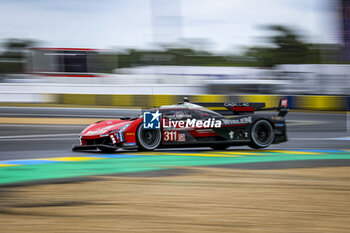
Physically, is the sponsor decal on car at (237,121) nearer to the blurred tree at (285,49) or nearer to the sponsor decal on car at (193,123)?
the sponsor decal on car at (193,123)

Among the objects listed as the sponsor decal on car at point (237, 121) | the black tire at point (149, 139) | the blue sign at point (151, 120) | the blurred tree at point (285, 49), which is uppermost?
the blurred tree at point (285, 49)

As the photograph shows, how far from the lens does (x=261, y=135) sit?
402 inches

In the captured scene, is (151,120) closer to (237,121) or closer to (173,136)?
(173,136)

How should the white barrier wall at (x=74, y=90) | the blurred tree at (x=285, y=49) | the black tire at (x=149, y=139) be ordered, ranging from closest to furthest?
the black tire at (x=149, y=139) < the white barrier wall at (x=74, y=90) < the blurred tree at (x=285, y=49)

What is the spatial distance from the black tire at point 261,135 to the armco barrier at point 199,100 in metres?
11.2

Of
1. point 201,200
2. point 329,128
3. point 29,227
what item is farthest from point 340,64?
point 29,227

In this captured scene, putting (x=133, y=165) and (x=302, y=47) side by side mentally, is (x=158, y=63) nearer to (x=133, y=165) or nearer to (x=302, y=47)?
(x=133, y=165)

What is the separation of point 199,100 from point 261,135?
475 inches

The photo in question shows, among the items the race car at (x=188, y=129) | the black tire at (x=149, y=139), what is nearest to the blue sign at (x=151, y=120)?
the race car at (x=188, y=129)

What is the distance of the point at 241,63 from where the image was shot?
50.5 metres

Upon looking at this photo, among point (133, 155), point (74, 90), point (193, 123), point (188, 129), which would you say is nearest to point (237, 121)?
point (193, 123)

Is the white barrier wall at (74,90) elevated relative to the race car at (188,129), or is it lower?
elevated

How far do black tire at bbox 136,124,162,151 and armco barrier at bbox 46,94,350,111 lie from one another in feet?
40.0

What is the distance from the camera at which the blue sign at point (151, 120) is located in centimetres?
920
